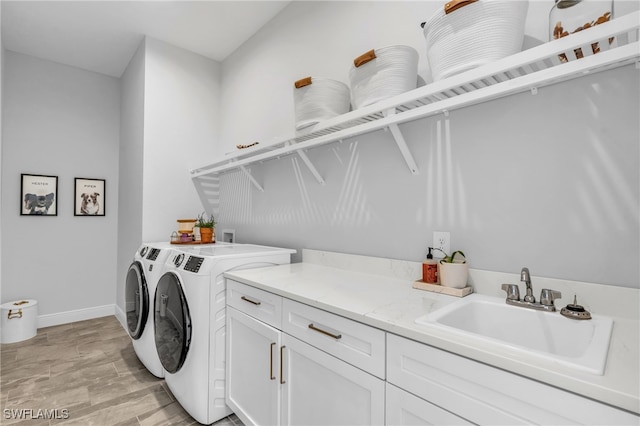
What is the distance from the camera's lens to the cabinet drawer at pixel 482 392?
66cm

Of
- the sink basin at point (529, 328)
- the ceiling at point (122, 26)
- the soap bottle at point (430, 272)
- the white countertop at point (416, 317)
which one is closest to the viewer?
the white countertop at point (416, 317)

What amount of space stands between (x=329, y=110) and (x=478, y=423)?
1541mm

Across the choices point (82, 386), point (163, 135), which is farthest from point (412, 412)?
point (163, 135)

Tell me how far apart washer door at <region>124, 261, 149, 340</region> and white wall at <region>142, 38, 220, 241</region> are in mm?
541

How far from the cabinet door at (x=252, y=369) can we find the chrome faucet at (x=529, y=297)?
976 mm

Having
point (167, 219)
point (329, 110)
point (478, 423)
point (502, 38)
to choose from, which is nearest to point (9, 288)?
point (167, 219)

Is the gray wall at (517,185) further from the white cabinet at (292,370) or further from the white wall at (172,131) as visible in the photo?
the white wall at (172,131)

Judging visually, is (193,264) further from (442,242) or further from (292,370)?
(442,242)

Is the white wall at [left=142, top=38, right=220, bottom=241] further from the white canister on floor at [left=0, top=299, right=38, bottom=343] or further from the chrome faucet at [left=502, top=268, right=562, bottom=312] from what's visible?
the chrome faucet at [left=502, top=268, right=562, bottom=312]

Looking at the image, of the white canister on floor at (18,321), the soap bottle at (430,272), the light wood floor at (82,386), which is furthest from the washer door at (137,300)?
the soap bottle at (430,272)

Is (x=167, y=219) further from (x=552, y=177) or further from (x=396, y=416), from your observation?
(x=552, y=177)

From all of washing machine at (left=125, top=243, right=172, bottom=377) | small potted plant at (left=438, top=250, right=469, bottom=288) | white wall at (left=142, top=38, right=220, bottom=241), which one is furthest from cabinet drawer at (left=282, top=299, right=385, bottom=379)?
white wall at (left=142, top=38, right=220, bottom=241)

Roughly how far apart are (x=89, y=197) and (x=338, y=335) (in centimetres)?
381

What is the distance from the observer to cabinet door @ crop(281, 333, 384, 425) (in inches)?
41.7
